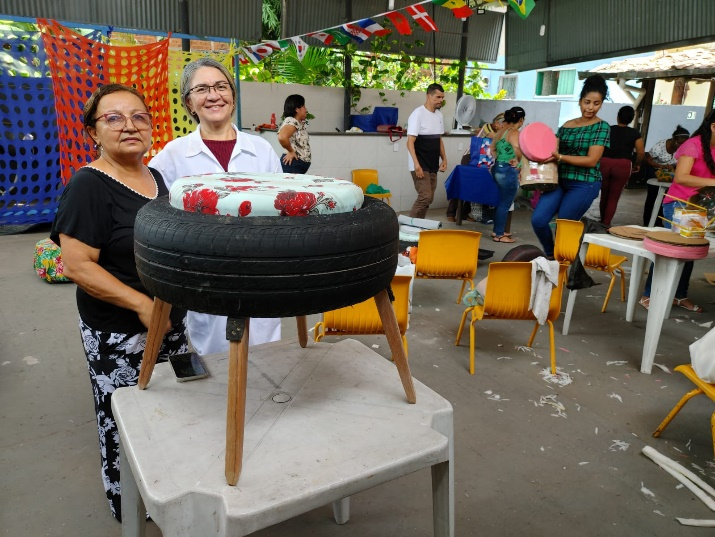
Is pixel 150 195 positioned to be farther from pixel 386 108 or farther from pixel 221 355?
pixel 386 108

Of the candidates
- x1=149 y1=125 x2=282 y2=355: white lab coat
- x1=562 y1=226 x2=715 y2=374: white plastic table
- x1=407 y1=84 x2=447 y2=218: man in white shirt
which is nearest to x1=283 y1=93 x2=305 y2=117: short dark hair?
x1=407 y1=84 x2=447 y2=218: man in white shirt

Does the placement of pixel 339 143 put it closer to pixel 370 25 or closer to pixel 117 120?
pixel 370 25

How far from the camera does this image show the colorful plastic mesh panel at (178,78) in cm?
651

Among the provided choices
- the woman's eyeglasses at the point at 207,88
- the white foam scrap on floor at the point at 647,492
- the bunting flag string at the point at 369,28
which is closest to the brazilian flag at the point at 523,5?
the bunting flag string at the point at 369,28

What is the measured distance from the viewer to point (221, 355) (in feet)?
5.15

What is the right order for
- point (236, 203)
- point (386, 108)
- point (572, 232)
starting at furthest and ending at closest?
point (386, 108), point (572, 232), point (236, 203)

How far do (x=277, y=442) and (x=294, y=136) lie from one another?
5.30 metres

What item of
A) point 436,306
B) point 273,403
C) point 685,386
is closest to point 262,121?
point 436,306

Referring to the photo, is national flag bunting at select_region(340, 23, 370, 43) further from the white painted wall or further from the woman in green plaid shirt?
the woman in green plaid shirt

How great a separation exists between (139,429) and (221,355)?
41 centimetres

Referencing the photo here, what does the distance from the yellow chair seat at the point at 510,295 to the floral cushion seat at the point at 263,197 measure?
2.23 metres

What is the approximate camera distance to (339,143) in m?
7.79

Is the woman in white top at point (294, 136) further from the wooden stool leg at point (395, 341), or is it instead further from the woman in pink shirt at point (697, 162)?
the wooden stool leg at point (395, 341)

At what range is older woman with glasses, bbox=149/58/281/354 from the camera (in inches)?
76.9
